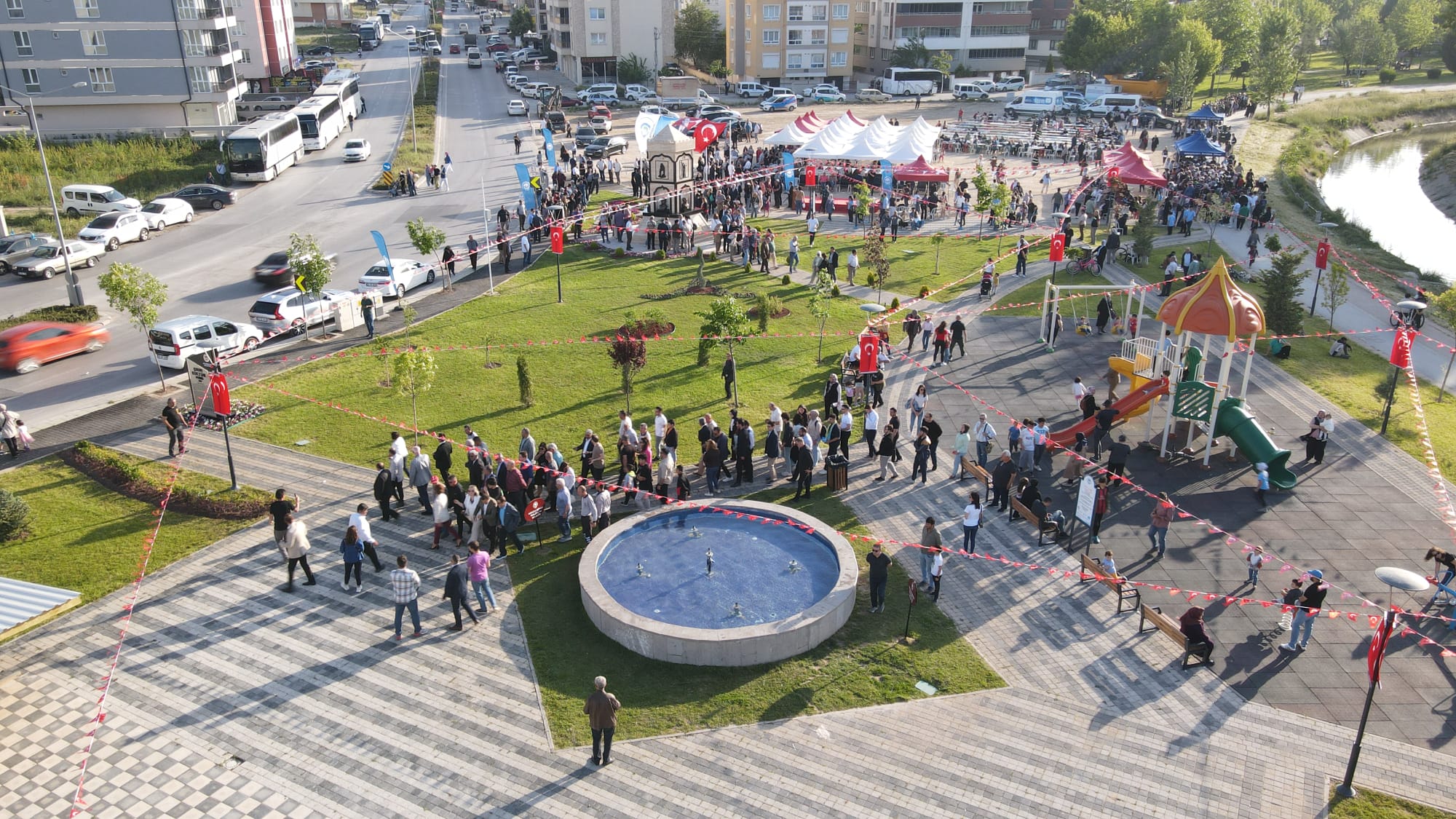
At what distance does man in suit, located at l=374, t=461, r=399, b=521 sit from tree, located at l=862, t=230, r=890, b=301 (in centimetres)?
1617

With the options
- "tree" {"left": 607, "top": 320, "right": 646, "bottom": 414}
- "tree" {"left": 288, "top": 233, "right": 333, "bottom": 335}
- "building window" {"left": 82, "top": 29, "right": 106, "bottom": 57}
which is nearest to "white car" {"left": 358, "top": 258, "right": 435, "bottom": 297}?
"tree" {"left": 288, "top": 233, "right": 333, "bottom": 335}

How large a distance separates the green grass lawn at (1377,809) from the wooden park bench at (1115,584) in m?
3.79

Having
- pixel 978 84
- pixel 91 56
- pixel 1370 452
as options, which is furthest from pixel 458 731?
pixel 978 84

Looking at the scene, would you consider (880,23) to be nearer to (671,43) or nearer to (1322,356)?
(671,43)

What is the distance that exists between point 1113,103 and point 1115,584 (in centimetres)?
6293

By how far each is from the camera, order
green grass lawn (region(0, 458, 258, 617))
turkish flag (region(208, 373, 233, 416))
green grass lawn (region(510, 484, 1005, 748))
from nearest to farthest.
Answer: green grass lawn (region(510, 484, 1005, 748)) → green grass lawn (region(0, 458, 258, 617)) → turkish flag (region(208, 373, 233, 416))

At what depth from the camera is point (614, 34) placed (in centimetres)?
7900

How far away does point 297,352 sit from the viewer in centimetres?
2498

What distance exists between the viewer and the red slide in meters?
19.9

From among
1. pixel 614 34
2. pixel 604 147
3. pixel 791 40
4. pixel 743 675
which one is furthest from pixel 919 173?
pixel 614 34

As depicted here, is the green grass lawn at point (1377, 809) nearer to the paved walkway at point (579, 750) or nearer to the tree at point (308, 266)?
the paved walkway at point (579, 750)

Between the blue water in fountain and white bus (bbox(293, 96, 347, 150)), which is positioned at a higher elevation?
white bus (bbox(293, 96, 347, 150))

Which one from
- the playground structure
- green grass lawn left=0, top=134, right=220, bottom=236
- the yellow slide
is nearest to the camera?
the playground structure

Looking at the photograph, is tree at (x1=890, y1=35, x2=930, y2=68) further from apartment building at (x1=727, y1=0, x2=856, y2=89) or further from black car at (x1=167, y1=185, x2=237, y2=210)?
black car at (x1=167, y1=185, x2=237, y2=210)
